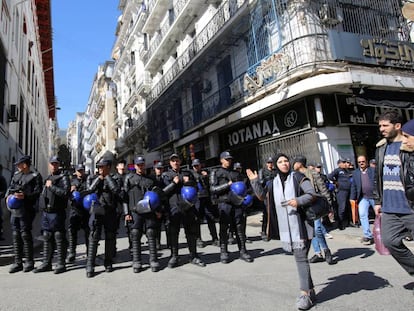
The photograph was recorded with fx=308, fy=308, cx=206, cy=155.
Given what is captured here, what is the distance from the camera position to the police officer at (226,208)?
539cm

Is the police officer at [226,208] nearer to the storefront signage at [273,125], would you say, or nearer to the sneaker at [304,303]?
the sneaker at [304,303]

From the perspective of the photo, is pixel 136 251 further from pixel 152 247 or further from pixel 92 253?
pixel 92 253

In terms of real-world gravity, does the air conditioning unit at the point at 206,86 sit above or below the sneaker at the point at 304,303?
above

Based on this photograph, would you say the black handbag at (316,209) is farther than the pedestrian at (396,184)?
Yes

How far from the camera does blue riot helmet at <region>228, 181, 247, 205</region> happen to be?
5.41 meters

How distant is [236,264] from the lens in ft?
16.9

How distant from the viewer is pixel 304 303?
3133 millimetres

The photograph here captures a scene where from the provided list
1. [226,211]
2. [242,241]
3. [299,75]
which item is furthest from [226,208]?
[299,75]

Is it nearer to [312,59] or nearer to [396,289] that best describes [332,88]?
[312,59]

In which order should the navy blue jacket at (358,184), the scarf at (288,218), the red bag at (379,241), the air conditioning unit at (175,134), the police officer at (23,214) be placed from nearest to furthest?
the scarf at (288,218) < the red bag at (379,241) < the police officer at (23,214) < the navy blue jacket at (358,184) < the air conditioning unit at (175,134)

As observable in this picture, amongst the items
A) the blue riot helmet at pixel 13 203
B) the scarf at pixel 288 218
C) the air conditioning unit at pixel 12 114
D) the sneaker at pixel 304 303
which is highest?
the air conditioning unit at pixel 12 114

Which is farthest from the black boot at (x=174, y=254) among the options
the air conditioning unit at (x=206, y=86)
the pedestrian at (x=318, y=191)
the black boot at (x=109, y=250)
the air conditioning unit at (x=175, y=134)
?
the air conditioning unit at (x=175, y=134)

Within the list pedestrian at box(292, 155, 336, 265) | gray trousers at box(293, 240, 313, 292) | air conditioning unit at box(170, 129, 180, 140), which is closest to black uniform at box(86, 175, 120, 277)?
pedestrian at box(292, 155, 336, 265)

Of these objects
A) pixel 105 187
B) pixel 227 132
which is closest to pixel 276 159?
pixel 105 187
